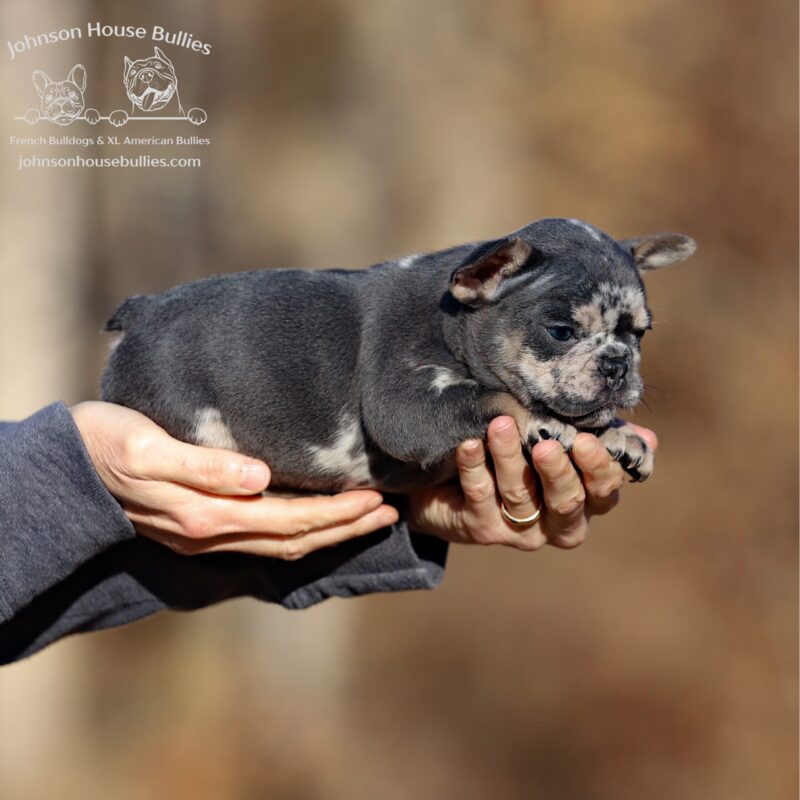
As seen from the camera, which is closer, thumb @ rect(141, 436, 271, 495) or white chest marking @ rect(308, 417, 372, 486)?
thumb @ rect(141, 436, 271, 495)

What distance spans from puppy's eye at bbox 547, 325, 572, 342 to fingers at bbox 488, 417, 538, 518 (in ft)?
0.86

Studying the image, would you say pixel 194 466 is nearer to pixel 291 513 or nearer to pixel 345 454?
pixel 291 513

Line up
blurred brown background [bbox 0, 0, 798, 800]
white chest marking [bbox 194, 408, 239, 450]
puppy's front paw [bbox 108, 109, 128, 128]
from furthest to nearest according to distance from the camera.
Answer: blurred brown background [bbox 0, 0, 798, 800] → puppy's front paw [bbox 108, 109, 128, 128] → white chest marking [bbox 194, 408, 239, 450]

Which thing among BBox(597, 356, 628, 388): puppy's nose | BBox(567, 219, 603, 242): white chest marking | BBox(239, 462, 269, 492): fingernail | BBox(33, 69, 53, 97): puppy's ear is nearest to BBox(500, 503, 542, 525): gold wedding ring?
BBox(597, 356, 628, 388): puppy's nose

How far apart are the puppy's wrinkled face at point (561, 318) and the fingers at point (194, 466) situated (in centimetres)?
75

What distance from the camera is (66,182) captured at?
5.79m

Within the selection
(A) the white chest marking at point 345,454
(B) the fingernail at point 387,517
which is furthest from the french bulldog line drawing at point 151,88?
(B) the fingernail at point 387,517

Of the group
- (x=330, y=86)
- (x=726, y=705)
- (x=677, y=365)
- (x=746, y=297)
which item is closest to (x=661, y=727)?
(x=726, y=705)

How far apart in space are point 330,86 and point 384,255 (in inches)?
40.9

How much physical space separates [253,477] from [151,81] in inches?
139

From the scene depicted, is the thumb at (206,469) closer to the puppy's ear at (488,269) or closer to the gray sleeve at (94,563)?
the gray sleeve at (94,563)

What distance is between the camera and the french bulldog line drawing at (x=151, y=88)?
5.30 metres

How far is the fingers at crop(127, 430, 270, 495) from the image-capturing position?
9.09ft

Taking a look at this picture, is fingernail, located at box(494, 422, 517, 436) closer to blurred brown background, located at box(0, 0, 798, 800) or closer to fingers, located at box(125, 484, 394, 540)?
fingers, located at box(125, 484, 394, 540)
